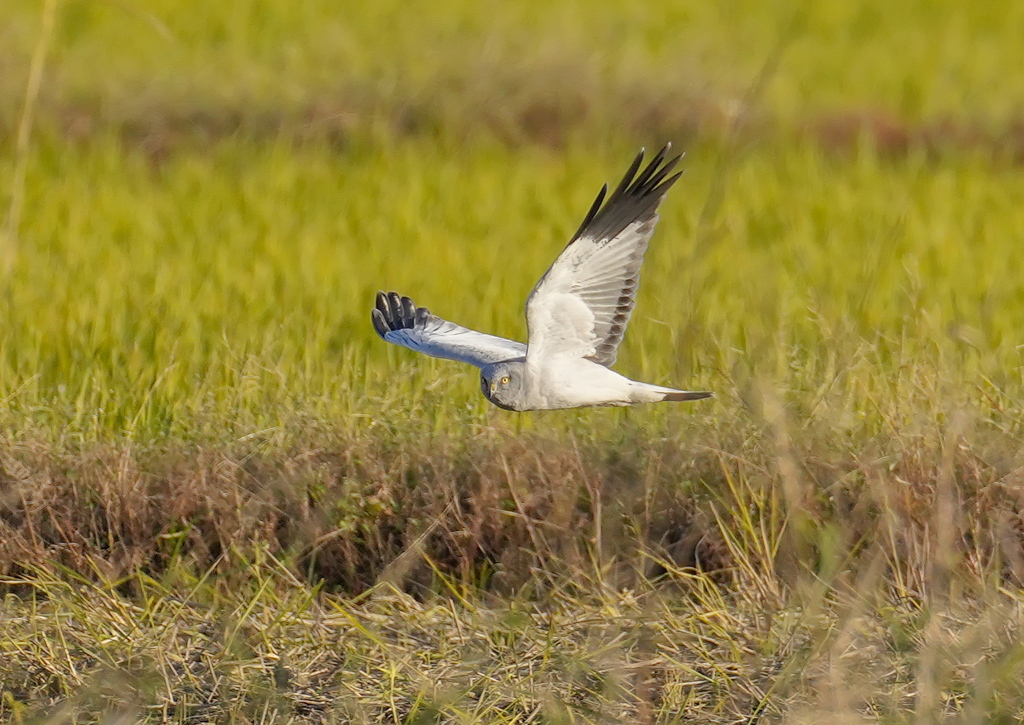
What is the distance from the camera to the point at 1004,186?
6.32 meters

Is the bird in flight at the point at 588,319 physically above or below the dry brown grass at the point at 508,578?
above

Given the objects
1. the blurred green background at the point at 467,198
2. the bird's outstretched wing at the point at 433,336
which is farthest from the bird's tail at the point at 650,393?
the bird's outstretched wing at the point at 433,336

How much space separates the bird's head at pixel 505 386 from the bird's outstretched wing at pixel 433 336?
0.25m

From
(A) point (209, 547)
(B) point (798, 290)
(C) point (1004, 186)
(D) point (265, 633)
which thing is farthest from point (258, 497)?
(C) point (1004, 186)

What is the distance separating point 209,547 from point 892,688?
1440 mm

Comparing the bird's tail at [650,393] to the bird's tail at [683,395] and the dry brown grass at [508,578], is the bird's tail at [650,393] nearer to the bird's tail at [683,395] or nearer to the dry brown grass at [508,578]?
the bird's tail at [683,395]

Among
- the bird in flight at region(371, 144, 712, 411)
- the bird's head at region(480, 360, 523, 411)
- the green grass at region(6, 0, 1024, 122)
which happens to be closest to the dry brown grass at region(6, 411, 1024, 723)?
the bird in flight at region(371, 144, 712, 411)

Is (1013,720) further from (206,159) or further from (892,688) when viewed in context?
(206,159)

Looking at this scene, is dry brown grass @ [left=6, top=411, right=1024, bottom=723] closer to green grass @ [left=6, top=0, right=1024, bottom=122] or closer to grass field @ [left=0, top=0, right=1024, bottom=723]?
grass field @ [left=0, top=0, right=1024, bottom=723]

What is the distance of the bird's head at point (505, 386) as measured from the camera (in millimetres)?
2734

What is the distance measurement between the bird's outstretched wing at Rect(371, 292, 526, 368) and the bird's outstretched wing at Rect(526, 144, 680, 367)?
0.17 meters

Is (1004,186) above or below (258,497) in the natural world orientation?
above

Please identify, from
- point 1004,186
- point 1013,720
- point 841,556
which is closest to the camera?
point 1013,720

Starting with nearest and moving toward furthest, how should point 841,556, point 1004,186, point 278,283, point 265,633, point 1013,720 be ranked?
point 1013,720 < point 265,633 < point 841,556 < point 278,283 < point 1004,186
